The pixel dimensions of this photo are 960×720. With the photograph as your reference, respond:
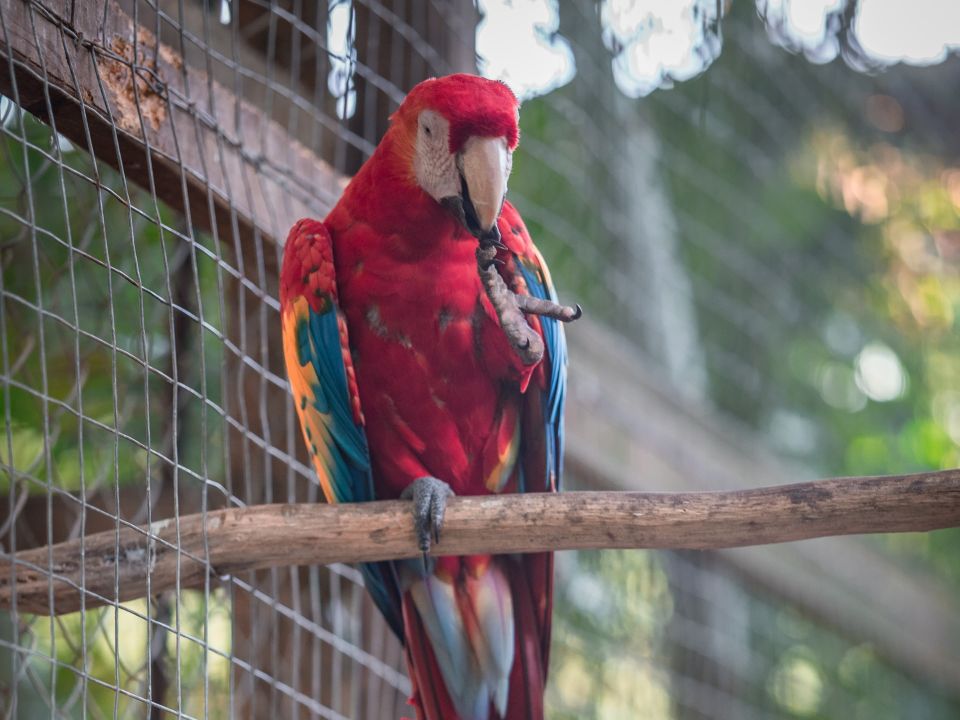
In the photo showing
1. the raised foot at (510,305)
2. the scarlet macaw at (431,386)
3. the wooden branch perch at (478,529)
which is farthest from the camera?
the scarlet macaw at (431,386)

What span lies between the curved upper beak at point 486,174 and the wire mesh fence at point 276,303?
36 cm

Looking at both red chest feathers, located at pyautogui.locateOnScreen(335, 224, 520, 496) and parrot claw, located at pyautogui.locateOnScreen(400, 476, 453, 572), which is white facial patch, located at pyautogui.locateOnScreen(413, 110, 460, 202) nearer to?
red chest feathers, located at pyautogui.locateOnScreen(335, 224, 520, 496)

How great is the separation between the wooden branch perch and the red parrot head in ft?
1.18

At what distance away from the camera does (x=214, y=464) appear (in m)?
2.03

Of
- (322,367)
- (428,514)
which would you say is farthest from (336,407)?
(428,514)

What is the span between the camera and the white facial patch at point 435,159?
1296 mm

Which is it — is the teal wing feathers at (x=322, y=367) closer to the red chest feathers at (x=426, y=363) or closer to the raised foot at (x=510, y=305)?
the red chest feathers at (x=426, y=363)

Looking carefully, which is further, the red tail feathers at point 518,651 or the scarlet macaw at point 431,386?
the red tail feathers at point 518,651

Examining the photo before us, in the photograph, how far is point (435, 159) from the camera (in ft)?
4.33

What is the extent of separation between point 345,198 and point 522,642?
0.70 m

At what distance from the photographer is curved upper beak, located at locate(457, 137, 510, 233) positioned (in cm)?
124

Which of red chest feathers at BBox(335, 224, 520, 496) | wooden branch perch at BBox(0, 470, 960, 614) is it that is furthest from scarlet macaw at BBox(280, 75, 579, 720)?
wooden branch perch at BBox(0, 470, 960, 614)

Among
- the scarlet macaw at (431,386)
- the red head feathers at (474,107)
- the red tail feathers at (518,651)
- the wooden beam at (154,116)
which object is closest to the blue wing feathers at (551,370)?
the scarlet macaw at (431,386)

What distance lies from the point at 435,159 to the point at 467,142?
7cm
